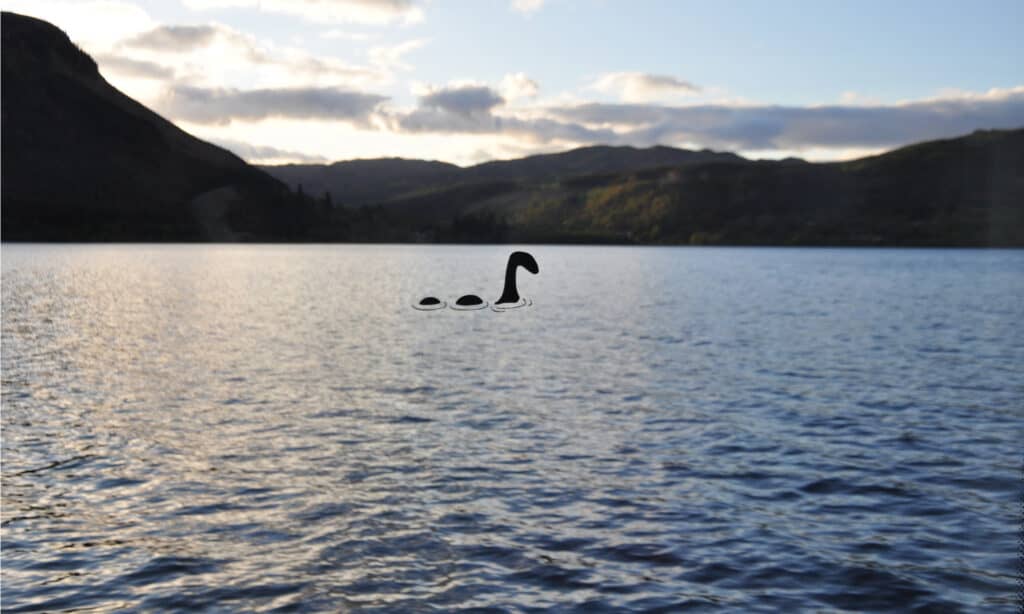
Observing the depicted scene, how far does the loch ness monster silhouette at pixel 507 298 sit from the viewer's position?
19.4ft

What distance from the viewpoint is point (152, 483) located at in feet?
84.2

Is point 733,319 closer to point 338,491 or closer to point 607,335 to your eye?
point 607,335

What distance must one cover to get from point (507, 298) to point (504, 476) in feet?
69.2

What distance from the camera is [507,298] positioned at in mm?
6148

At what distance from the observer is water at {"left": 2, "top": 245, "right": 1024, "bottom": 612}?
18.5 metres

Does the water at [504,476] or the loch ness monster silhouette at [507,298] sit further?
the water at [504,476]

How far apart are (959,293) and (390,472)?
133012mm

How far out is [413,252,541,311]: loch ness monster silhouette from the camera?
19.4 ft

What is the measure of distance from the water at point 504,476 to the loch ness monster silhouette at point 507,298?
12328mm

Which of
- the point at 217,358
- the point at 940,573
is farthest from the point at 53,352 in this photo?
the point at 940,573

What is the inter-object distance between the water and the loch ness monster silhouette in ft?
40.4

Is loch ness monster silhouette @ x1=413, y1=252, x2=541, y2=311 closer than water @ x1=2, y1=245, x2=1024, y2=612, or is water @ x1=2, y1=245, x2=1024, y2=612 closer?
loch ness monster silhouette @ x1=413, y1=252, x2=541, y2=311

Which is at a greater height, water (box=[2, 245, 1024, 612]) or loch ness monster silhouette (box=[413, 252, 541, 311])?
loch ness monster silhouette (box=[413, 252, 541, 311])

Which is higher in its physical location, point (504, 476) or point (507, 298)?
point (507, 298)
